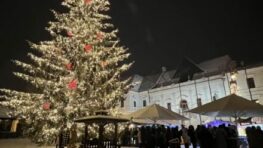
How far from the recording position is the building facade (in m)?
33.8

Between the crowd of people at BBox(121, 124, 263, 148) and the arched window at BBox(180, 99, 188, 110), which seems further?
the arched window at BBox(180, 99, 188, 110)

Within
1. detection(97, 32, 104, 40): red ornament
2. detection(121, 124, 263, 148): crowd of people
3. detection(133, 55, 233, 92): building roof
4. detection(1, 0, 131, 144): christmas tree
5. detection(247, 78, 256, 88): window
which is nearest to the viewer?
detection(121, 124, 263, 148): crowd of people

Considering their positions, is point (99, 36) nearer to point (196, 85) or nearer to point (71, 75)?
point (71, 75)

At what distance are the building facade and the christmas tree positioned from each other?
1740cm

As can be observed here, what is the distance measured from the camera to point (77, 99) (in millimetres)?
13703

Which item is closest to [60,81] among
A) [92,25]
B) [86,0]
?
[92,25]

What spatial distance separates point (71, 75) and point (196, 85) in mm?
29346

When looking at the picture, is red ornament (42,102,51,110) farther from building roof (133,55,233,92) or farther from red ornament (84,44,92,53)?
building roof (133,55,233,92)

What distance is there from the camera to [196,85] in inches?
1565

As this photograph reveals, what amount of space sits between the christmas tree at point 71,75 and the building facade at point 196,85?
17402mm

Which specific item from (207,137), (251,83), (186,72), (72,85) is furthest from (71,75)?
(186,72)

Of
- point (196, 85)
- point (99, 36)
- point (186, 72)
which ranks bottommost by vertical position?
point (99, 36)

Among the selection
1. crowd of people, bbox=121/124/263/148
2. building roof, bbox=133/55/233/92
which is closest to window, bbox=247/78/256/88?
building roof, bbox=133/55/233/92

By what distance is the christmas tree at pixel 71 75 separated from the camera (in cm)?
1363
